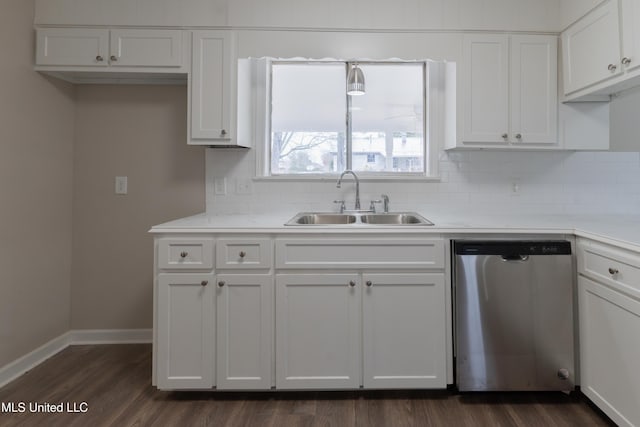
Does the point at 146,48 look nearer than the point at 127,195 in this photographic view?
Yes

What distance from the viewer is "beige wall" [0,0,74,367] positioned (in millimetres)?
2209

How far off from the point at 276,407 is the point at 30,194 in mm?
2006

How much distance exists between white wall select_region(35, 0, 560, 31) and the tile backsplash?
2.77 ft

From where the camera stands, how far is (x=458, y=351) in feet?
6.47

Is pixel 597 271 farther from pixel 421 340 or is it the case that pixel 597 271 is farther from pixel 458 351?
pixel 421 340

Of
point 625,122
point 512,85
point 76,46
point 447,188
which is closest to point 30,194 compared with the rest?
point 76,46

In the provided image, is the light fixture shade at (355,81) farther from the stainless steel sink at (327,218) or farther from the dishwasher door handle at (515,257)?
the dishwasher door handle at (515,257)

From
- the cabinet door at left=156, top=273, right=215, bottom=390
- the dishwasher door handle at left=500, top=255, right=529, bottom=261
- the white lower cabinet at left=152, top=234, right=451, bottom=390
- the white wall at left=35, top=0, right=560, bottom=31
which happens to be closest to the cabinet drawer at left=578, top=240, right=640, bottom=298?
the dishwasher door handle at left=500, top=255, right=529, bottom=261

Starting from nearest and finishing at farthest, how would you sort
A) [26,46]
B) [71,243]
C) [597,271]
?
[597,271], [26,46], [71,243]

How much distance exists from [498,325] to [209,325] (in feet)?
4.93

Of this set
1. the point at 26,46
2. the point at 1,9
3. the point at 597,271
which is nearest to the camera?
the point at 597,271

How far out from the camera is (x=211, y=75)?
240cm

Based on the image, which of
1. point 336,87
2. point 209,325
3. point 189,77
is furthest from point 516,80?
point 209,325

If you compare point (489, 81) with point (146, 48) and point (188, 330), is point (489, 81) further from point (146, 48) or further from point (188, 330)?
point (188, 330)
